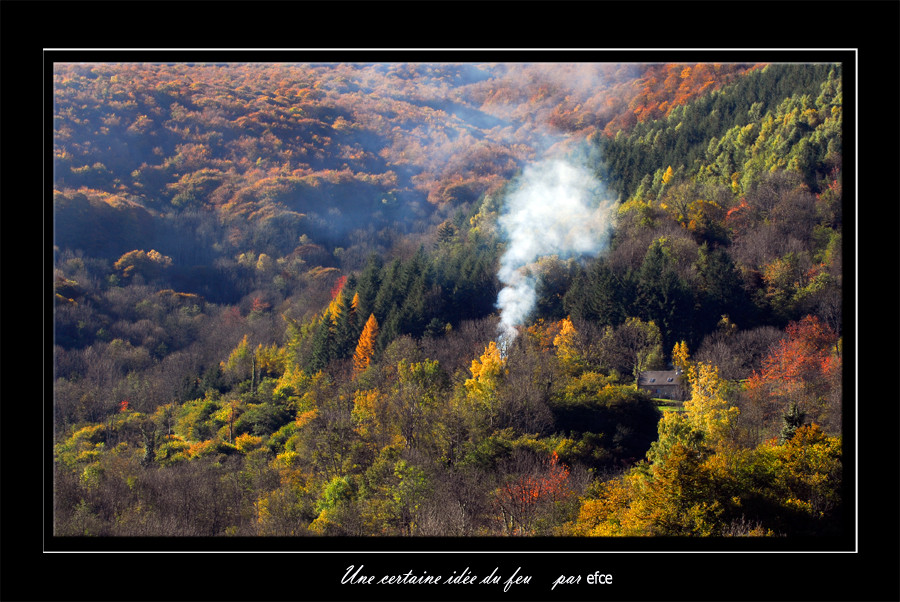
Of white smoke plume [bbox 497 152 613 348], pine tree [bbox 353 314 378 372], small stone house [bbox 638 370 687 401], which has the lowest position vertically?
small stone house [bbox 638 370 687 401]

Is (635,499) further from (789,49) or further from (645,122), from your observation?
(645,122)

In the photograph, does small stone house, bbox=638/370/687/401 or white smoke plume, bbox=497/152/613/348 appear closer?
small stone house, bbox=638/370/687/401

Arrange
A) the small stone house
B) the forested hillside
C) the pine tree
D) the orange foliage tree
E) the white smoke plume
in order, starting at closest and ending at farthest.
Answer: the forested hillside → the orange foliage tree → the small stone house → the white smoke plume → the pine tree

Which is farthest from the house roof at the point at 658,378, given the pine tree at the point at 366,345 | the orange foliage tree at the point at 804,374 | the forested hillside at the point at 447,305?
the pine tree at the point at 366,345

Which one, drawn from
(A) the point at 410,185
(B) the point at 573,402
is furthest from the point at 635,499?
(A) the point at 410,185

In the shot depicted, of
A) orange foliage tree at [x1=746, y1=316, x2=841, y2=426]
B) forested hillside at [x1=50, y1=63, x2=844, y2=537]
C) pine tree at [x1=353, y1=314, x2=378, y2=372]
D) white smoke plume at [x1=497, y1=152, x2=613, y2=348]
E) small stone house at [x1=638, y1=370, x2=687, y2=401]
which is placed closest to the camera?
forested hillside at [x1=50, y1=63, x2=844, y2=537]

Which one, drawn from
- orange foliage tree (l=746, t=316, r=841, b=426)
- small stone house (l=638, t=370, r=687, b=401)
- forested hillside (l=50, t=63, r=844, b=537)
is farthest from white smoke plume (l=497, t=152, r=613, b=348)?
orange foliage tree (l=746, t=316, r=841, b=426)

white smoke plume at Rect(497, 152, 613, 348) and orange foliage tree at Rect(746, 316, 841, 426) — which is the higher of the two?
white smoke plume at Rect(497, 152, 613, 348)

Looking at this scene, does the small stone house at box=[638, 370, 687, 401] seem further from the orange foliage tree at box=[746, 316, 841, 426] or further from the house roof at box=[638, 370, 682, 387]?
the orange foliage tree at box=[746, 316, 841, 426]
